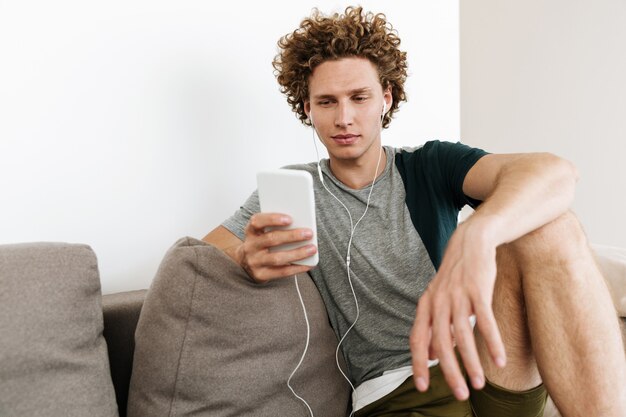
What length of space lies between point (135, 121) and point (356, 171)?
0.60 m

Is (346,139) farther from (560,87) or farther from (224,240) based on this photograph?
(560,87)

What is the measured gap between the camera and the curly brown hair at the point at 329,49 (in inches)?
57.8

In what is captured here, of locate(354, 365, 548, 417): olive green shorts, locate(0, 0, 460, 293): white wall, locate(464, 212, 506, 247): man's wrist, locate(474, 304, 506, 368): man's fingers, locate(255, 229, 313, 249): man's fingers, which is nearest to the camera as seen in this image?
locate(474, 304, 506, 368): man's fingers

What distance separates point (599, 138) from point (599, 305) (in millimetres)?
1689

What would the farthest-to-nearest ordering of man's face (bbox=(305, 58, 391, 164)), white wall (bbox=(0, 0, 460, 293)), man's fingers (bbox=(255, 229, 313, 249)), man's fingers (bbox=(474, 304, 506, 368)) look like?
1. man's face (bbox=(305, 58, 391, 164))
2. white wall (bbox=(0, 0, 460, 293))
3. man's fingers (bbox=(255, 229, 313, 249))
4. man's fingers (bbox=(474, 304, 506, 368))

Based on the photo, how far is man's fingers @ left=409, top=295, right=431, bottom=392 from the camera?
2.58 ft

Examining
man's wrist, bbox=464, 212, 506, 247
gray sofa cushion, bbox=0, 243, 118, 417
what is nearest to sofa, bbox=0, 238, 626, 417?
gray sofa cushion, bbox=0, 243, 118, 417

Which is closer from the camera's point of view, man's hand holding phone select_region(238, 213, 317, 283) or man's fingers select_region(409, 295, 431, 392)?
man's fingers select_region(409, 295, 431, 392)

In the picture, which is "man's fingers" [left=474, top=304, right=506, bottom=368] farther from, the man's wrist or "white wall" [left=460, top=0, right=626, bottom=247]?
"white wall" [left=460, top=0, right=626, bottom=247]

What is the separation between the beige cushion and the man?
9cm

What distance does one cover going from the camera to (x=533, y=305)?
1.05m

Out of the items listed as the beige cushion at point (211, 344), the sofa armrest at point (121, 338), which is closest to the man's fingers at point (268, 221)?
the beige cushion at point (211, 344)

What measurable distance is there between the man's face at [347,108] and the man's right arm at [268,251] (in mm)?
447

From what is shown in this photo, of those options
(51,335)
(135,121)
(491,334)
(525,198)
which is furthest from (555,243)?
(135,121)
